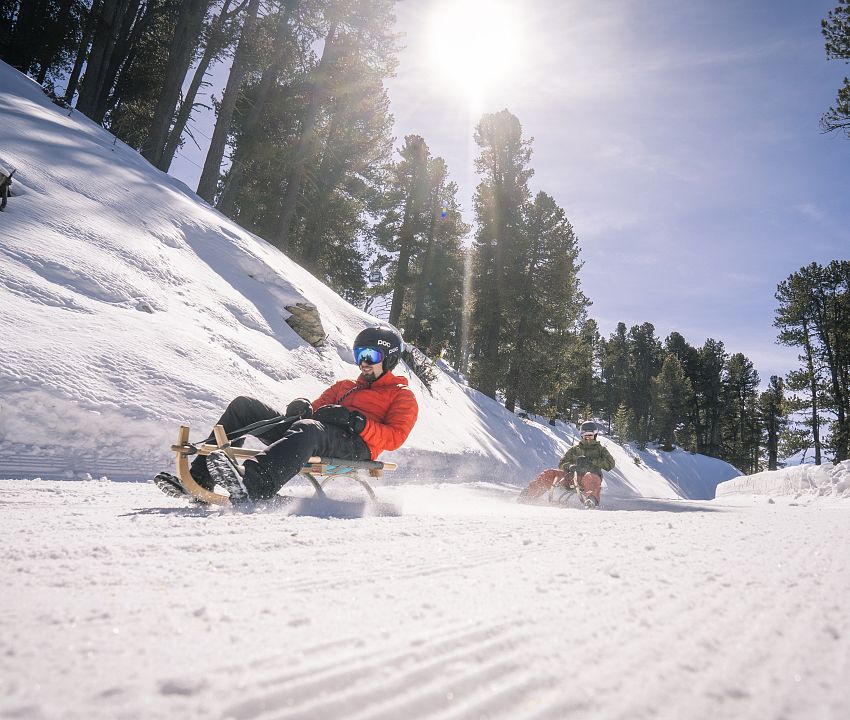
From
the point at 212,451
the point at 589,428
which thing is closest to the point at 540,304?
the point at 589,428

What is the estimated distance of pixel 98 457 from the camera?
3639 millimetres

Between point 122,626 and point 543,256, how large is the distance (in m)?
23.5

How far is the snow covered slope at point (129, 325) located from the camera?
3660mm

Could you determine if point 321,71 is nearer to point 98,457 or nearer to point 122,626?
point 98,457

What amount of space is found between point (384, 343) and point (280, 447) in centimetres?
161

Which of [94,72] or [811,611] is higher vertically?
[94,72]

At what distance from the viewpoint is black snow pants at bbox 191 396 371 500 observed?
291 centimetres

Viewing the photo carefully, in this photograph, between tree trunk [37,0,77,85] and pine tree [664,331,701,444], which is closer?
tree trunk [37,0,77,85]

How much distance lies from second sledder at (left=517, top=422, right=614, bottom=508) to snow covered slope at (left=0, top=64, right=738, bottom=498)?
1.46m

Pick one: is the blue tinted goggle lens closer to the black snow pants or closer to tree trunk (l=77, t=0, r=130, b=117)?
the black snow pants

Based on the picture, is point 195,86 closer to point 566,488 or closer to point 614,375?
point 566,488

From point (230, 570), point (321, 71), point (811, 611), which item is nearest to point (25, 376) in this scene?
point (230, 570)

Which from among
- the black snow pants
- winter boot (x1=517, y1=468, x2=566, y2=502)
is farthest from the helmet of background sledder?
the black snow pants

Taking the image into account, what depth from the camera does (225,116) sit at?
1567cm
